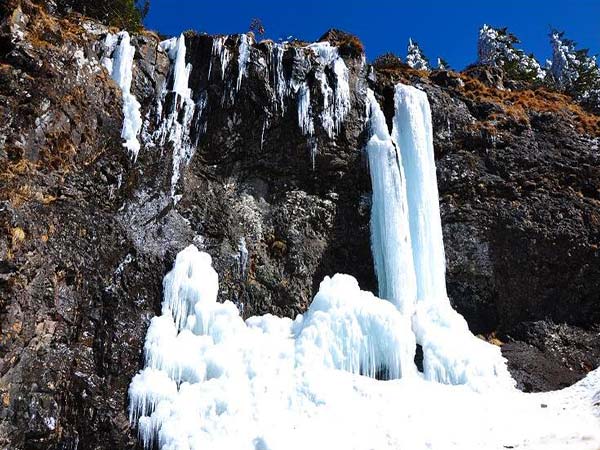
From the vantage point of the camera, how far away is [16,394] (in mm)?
11055

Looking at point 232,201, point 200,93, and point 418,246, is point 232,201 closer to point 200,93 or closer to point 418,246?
point 200,93

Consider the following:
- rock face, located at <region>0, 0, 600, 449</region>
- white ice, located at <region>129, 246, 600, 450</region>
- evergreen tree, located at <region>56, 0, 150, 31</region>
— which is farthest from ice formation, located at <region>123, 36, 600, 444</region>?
evergreen tree, located at <region>56, 0, 150, 31</region>

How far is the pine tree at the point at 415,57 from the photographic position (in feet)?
128

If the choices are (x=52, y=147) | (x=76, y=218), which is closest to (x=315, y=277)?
(x=76, y=218)

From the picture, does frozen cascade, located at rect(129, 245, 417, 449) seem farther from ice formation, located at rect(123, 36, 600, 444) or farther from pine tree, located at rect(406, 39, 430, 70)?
pine tree, located at rect(406, 39, 430, 70)

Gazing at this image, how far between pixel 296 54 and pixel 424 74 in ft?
16.2

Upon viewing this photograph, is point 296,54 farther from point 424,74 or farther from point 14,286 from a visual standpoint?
point 14,286

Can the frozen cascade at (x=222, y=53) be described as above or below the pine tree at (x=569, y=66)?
below

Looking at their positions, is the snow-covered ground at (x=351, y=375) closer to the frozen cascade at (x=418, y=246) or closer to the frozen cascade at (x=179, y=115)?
the frozen cascade at (x=418, y=246)

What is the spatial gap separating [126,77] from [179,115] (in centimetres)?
171

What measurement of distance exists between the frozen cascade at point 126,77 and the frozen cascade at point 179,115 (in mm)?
660

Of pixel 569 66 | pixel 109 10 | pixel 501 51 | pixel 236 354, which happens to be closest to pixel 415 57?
pixel 501 51

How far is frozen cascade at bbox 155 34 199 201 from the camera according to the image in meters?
15.1

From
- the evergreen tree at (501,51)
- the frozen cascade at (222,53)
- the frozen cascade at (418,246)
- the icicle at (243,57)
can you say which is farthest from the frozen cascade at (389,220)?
the evergreen tree at (501,51)
